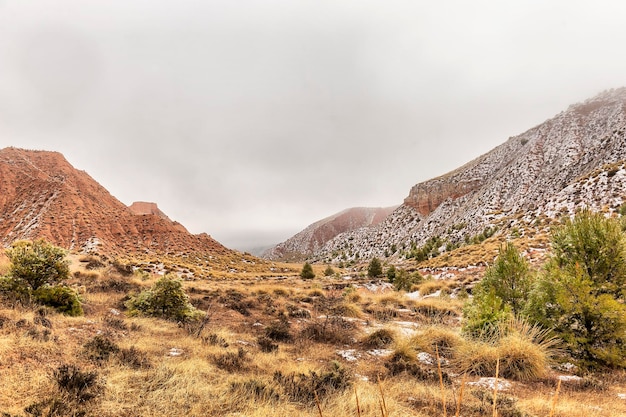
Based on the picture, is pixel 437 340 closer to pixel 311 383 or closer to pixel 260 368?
pixel 311 383

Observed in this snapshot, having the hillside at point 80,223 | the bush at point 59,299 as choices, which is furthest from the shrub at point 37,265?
the hillside at point 80,223

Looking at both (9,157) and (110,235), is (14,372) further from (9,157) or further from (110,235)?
(9,157)

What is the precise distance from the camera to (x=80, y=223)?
40.7 meters

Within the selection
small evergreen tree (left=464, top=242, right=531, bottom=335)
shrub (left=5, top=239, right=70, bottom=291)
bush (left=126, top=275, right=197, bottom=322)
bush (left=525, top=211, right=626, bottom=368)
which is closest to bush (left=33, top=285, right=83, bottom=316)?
shrub (left=5, top=239, right=70, bottom=291)

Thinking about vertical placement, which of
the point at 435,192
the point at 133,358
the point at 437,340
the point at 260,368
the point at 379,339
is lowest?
the point at 379,339

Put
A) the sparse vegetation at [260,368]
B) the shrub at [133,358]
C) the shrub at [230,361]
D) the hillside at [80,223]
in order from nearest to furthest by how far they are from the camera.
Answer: the sparse vegetation at [260,368] → the shrub at [133,358] → the shrub at [230,361] → the hillside at [80,223]

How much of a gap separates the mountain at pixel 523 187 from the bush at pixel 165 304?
39534 millimetres

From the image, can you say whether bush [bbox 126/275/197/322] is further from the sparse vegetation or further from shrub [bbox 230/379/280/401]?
shrub [bbox 230/379/280/401]

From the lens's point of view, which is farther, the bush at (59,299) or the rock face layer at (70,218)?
the rock face layer at (70,218)

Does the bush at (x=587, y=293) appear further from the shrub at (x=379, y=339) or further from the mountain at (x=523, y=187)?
the mountain at (x=523, y=187)

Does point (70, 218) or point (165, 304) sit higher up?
point (70, 218)

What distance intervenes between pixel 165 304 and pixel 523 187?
213ft

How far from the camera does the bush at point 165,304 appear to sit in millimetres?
9586

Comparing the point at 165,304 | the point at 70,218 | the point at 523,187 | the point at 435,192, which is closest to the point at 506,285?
the point at 165,304
